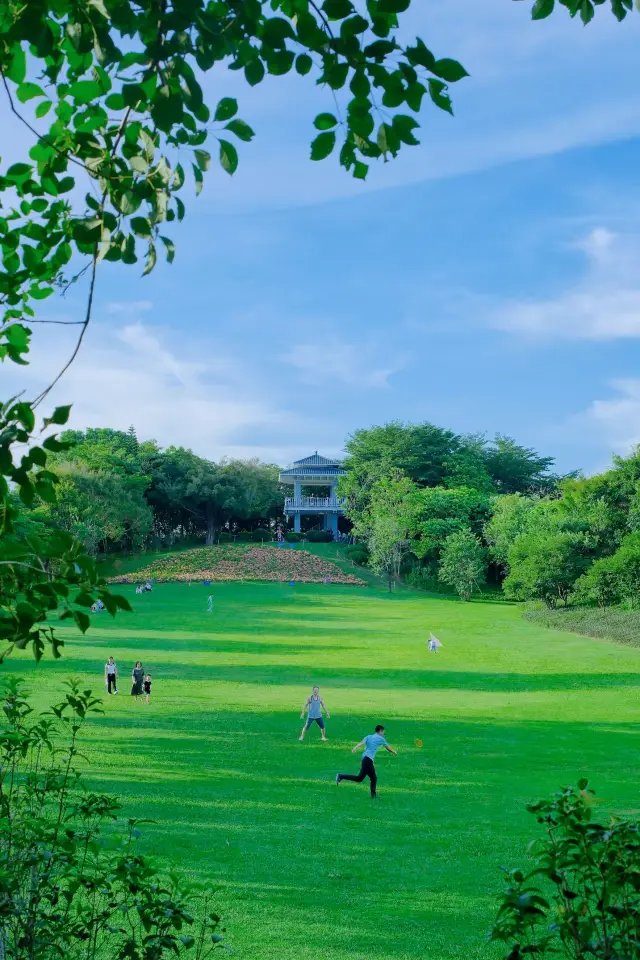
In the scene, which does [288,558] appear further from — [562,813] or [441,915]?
[562,813]

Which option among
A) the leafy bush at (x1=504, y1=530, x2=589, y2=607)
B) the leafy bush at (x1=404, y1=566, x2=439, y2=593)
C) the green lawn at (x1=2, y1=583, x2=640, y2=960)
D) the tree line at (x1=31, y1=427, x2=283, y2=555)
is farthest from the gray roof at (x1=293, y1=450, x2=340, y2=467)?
the green lawn at (x1=2, y1=583, x2=640, y2=960)

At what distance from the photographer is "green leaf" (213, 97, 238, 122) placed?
3.08 metres

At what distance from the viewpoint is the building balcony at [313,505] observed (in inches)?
2985

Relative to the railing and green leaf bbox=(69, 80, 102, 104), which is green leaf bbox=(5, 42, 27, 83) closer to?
green leaf bbox=(69, 80, 102, 104)

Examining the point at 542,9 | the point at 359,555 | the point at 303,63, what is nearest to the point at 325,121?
the point at 303,63

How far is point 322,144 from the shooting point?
3014mm

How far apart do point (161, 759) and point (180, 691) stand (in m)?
6.96

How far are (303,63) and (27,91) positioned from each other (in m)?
1.13

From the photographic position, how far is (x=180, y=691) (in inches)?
834

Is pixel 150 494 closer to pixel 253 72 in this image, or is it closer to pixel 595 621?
pixel 595 621

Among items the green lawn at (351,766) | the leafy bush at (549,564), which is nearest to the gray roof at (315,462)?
the leafy bush at (549,564)

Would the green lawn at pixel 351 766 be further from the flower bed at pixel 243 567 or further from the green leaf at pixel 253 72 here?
the flower bed at pixel 243 567

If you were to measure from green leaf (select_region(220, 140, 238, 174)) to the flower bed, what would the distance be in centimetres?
5142

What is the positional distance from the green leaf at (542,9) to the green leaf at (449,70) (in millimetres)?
753
